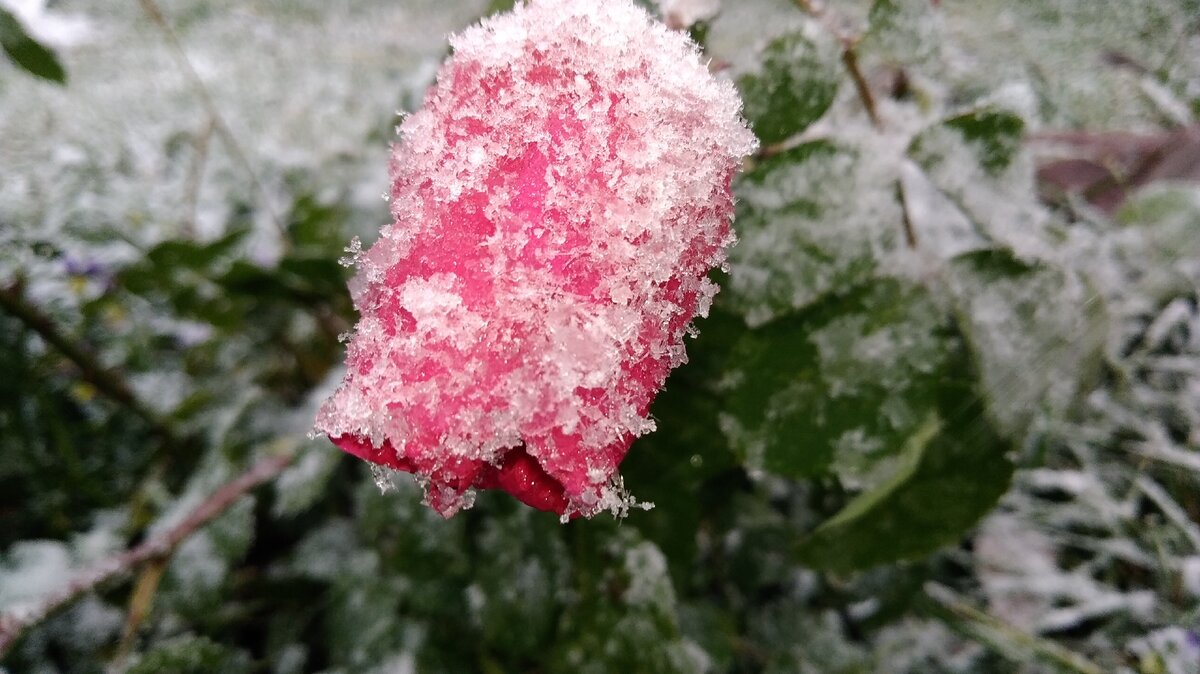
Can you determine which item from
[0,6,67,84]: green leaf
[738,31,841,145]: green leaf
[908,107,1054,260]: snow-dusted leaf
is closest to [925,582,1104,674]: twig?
[908,107,1054,260]: snow-dusted leaf

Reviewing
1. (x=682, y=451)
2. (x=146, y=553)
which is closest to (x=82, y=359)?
(x=146, y=553)

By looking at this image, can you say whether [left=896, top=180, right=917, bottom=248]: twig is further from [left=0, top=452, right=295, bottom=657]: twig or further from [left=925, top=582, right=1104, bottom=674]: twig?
[left=0, top=452, right=295, bottom=657]: twig

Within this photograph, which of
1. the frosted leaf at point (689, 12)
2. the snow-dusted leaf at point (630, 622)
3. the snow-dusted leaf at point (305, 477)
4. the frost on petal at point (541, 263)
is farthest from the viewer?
the snow-dusted leaf at point (305, 477)

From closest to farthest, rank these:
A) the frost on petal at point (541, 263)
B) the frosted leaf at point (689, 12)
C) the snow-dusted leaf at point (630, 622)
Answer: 1. the frost on petal at point (541, 263)
2. the frosted leaf at point (689, 12)
3. the snow-dusted leaf at point (630, 622)

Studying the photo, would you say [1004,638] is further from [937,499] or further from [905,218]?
[905,218]

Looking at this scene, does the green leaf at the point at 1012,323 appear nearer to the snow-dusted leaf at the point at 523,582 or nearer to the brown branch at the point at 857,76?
the brown branch at the point at 857,76

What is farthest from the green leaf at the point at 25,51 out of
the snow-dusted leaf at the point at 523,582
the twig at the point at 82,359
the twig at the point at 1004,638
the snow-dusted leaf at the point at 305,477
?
the twig at the point at 1004,638

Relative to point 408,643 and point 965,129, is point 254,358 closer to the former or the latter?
point 408,643
